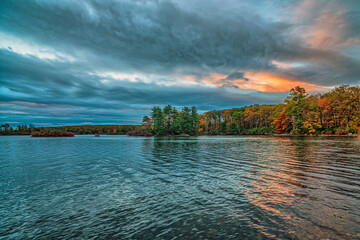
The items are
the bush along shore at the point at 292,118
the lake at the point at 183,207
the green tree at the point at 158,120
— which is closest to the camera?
the lake at the point at 183,207

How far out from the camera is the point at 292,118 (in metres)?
86.1

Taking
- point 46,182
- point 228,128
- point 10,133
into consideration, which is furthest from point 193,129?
point 10,133

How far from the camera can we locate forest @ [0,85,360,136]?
69.7 meters

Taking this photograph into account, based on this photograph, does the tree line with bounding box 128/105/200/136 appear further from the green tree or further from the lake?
the lake

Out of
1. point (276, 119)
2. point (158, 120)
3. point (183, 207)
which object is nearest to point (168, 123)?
point (158, 120)

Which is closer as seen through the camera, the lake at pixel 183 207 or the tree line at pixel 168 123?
the lake at pixel 183 207

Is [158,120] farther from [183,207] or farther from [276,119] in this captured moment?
[183,207]

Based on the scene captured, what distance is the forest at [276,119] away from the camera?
69688mm

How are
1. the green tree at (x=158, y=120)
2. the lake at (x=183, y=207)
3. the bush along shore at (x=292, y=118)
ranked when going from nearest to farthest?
1. the lake at (x=183, y=207)
2. the bush along shore at (x=292, y=118)
3. the green tree at (x=158, y=120)

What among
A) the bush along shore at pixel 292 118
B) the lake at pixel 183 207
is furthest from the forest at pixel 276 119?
the lake at pixel 183 207

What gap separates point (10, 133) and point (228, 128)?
506ft

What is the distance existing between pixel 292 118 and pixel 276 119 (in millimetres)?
15904

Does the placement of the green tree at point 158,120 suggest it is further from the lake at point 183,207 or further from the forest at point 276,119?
the lake at point 183,207

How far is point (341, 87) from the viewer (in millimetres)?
72812
